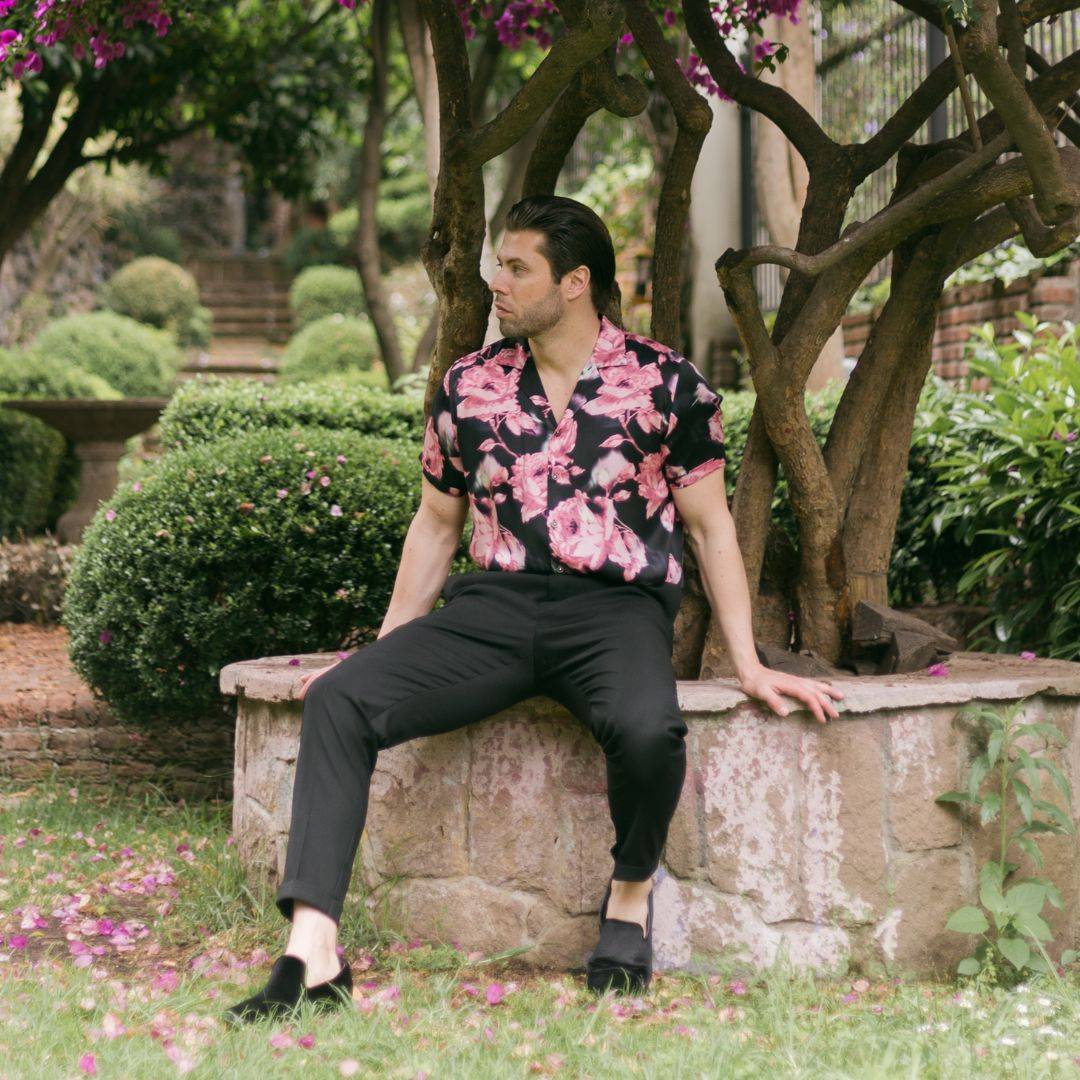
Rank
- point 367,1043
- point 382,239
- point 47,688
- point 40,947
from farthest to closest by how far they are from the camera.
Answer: point 382,239 → point 47,688 → point 40,947 → point 367,1043

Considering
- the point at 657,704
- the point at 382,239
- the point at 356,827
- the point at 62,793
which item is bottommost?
the point at 62,793

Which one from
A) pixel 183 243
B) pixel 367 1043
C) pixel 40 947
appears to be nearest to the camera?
pixel 367 1043

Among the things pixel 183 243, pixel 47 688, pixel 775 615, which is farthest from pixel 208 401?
pixel 183 243

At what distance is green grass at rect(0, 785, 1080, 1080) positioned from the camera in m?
2.34

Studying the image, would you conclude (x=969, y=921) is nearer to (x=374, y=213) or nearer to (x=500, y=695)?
(x=500, y=695)

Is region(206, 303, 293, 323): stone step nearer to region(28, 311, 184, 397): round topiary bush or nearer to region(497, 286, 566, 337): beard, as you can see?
region(28, 311, 184, 397): round topiary bush

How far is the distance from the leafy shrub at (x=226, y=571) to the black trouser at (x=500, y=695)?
1471 millimetres

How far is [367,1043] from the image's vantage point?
2.43 metres

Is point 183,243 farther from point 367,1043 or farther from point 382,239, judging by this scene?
point 367,1043

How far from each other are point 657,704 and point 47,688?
3.26m

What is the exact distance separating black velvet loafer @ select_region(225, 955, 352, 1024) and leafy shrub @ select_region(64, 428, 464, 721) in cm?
194

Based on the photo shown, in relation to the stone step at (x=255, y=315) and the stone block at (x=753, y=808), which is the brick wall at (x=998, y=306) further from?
the stone step at (x=255, y=315)

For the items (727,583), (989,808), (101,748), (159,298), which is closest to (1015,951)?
(989,808)

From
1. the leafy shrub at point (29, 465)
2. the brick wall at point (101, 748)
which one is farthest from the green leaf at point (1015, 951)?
the leafy shrub at point (29, 465)
